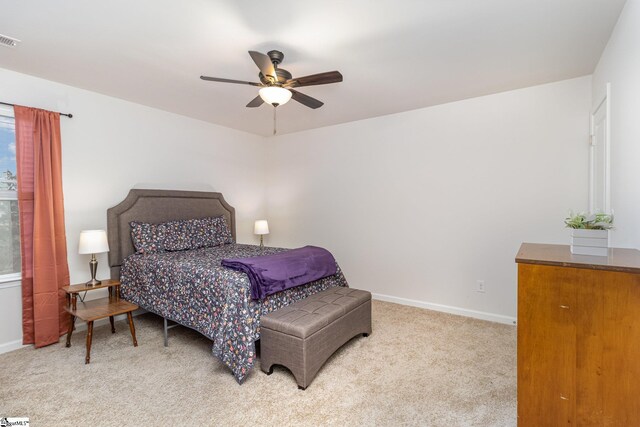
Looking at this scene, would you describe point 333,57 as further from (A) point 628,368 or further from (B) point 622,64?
(A) point 628,368

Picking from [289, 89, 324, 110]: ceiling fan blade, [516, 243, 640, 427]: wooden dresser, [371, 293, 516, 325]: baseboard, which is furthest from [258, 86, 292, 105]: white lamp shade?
[371, 293, 516, 325]: baseboard

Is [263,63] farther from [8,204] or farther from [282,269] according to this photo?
[8,204]

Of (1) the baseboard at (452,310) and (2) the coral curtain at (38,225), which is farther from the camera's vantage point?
(1) the baseboard at (452,310)

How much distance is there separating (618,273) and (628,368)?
1.24 feet

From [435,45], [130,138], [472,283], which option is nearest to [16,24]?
[130,138]

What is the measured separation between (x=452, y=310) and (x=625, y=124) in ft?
8.07

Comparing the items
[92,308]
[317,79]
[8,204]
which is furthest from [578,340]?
[8,204]

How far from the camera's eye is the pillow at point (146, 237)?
340cm

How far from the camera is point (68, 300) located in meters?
2.90

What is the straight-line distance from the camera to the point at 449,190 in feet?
11.9

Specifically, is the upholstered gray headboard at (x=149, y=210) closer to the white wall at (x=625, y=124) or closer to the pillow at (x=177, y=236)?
the pillow at (x=177, y=236)

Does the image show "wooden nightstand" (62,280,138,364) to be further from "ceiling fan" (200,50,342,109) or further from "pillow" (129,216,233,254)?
"ceiling fan" (200,50,342,109)

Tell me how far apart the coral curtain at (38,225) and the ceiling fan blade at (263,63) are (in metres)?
2.28

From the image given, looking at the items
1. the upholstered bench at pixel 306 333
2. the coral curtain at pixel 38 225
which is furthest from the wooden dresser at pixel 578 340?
the coral curtain at pixel 38 225
